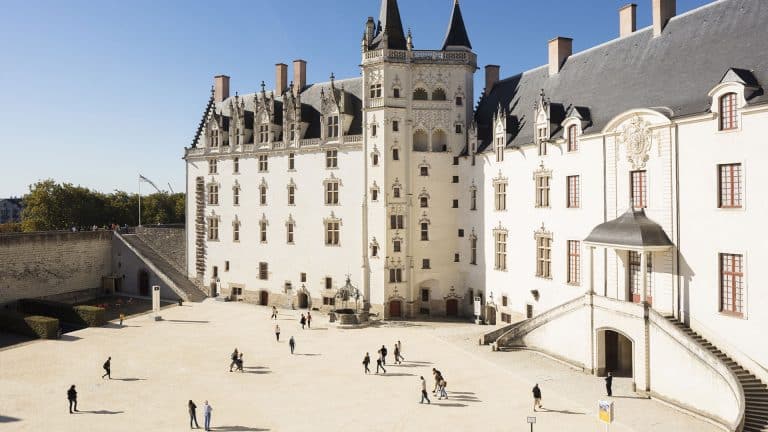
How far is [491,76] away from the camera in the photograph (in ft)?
138

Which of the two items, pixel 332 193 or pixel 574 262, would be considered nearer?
pixel 574 262

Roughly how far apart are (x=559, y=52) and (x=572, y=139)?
29.4ft

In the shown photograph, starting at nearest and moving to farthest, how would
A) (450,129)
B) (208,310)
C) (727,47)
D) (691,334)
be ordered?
(691,334) → (727,47) → (450,129) → (208,310)

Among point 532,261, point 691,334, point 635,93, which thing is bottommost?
point 691,334

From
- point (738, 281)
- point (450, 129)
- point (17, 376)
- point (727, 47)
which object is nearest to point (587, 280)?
point (738, 281)

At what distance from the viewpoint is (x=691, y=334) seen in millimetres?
22391

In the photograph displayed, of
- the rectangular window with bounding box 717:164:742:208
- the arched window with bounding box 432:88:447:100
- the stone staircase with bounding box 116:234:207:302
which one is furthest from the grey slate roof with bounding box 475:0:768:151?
the stone staircase with bounding box 116:234:207:302

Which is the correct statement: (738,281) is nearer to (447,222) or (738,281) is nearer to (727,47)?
(727,47)

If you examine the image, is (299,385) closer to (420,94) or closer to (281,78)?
(420,94)

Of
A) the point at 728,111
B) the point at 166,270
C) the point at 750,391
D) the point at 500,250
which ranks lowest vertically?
the point at 750,391

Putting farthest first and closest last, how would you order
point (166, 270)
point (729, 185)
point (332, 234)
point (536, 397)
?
point (166, 270) < point (332, 234) < point (729, 185) < point (536, 397)

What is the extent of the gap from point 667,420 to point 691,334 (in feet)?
12.8

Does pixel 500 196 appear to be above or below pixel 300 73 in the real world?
below

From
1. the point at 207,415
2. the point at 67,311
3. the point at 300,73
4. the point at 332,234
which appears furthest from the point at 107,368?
the point at 300,73
